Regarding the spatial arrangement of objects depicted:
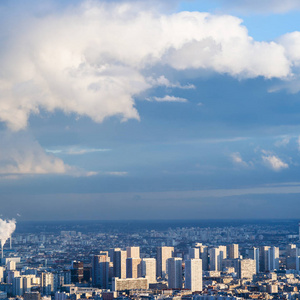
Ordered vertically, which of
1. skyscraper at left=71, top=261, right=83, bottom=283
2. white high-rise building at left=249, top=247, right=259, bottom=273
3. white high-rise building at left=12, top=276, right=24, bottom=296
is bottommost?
white high-rise building at left=12, top=276, right=24, bottom=296

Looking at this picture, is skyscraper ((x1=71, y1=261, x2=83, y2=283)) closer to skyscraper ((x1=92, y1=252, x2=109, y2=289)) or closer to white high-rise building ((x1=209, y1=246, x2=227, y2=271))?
skyscraper ((x1=92, y1=252, x2=109, y2=289))

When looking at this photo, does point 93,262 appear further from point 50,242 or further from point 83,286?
point 50,242

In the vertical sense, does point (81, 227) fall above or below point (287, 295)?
above

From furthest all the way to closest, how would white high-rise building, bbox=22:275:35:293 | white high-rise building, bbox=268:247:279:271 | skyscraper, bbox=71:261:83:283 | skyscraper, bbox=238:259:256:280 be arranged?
white high-rise building, bbox=268:247:279:271
skyscraper, bbox=238:259:256:280
skyscraper, bbox=71:261:83:283
white high-rise building, bbox=22:275:35:293

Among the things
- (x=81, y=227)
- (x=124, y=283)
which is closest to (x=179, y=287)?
(x=124, y=283)

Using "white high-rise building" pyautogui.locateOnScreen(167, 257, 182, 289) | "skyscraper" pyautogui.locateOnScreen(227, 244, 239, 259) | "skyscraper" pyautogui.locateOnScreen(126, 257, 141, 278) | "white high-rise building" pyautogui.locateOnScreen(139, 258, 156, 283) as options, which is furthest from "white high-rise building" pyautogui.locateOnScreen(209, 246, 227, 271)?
"white high-rise building" pyautogui.locateOnScreen(167, 257, 182, 289)

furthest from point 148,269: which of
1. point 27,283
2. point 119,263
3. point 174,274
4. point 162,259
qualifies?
point 27,283
